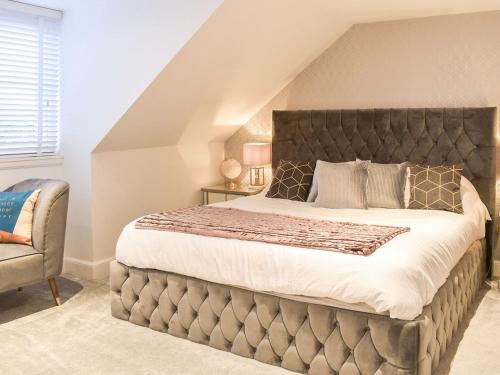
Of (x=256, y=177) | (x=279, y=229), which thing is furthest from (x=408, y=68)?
(x=279, y=229)

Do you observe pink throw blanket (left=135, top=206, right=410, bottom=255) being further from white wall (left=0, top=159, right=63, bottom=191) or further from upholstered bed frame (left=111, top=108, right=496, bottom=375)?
white wall (left=0, top=159, right=63, bottom=191)

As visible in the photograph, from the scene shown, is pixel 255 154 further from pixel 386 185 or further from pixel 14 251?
pixel 14 251

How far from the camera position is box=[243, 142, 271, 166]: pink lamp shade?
523 cm

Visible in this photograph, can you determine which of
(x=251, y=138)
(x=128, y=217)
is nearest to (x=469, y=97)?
(x=251, y=138)

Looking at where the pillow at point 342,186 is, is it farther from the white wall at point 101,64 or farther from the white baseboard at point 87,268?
the white baseboard at point 87,268

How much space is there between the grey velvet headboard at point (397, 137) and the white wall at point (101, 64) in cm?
166

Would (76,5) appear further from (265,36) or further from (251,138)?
(251,138)

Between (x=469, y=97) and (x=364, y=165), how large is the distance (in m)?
1.01

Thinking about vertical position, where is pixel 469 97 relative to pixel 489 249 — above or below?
above

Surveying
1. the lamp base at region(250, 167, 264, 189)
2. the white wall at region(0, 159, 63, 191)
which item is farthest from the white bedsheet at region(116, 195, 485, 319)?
the lamp base at region(250, 167, 264, 189)

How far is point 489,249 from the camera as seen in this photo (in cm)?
437

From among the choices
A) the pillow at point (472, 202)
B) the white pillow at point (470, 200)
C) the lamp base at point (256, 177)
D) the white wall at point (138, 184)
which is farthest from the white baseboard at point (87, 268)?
the pillow at point (472, 202)

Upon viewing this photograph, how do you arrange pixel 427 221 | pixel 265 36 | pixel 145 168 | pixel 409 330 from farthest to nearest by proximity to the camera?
pixel 145 168, pixel 265 36, pixel 427 221, pixel 409 330

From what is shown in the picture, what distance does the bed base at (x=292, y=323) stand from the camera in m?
2.58
